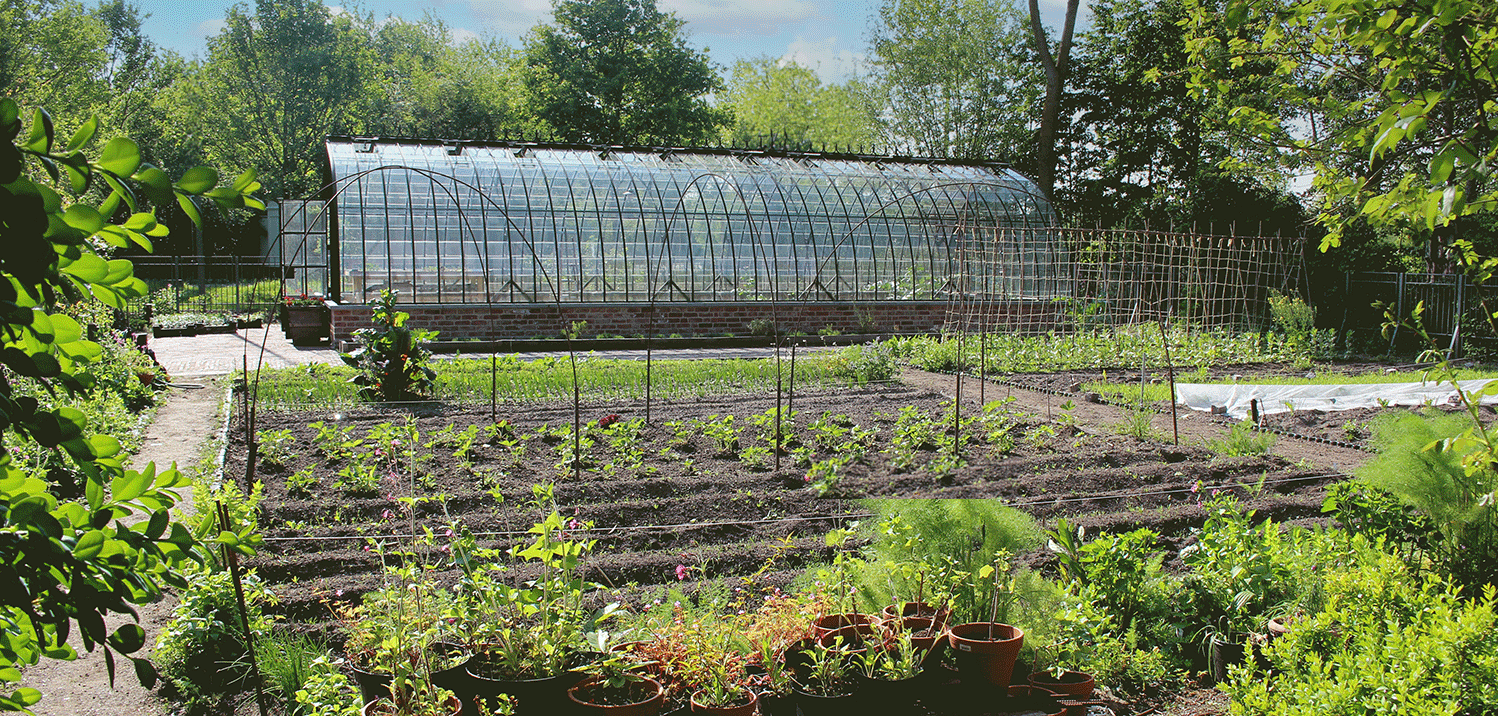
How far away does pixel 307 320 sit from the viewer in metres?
15.8

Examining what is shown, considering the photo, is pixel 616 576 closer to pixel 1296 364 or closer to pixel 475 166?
pixel 1296 364

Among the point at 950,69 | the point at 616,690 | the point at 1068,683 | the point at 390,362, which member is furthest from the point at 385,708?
the point at 950,69

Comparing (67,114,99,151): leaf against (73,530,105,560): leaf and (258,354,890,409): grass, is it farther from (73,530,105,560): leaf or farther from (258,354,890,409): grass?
(258,354,890,409): grass

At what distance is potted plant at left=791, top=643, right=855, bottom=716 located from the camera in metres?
2.90

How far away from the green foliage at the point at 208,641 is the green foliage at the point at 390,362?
214 inches

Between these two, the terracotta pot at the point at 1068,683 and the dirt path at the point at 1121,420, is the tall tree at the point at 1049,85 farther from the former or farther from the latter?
the terracotta pot at the point at 1068,683

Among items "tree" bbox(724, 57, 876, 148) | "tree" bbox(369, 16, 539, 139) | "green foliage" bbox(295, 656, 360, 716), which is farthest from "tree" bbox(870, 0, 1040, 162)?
"green foliage" bbox(295, 656, 360, 716)

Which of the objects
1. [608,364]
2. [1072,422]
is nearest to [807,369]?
[608,364]

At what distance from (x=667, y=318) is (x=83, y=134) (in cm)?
1559

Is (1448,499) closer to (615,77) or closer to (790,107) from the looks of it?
(615,77)

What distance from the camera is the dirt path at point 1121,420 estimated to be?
7.00 m

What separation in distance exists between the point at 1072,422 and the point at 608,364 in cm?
540

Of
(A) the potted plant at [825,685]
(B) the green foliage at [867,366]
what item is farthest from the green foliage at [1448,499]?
Result: (B) the green foliage at [867,366]

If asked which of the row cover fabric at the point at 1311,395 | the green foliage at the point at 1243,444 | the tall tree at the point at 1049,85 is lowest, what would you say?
the green foliage at the point at 1243,444
